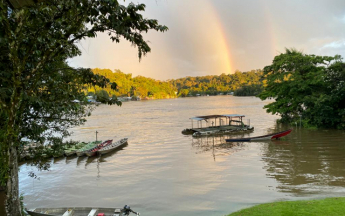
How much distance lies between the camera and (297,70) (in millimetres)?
34156

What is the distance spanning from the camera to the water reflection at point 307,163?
12.9m

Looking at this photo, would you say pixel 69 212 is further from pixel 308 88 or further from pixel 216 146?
pixel 308 88

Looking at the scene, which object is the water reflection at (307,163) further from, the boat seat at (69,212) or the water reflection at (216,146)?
the boat seat at (69,212)

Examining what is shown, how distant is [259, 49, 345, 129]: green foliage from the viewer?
29156 millimetres

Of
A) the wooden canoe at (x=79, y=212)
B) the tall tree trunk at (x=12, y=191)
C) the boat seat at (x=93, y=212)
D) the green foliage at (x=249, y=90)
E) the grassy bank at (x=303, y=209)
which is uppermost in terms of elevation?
the green foliage at (x=249, y=90)

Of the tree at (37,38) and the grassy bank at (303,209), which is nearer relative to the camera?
the tree at (37,38)

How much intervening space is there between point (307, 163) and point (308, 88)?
1806cm

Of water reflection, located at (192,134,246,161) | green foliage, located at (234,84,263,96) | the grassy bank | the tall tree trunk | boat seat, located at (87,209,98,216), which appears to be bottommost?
water reflection, located at (192,134,246,161)

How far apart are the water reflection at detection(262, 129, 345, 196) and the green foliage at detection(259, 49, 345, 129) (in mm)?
3030

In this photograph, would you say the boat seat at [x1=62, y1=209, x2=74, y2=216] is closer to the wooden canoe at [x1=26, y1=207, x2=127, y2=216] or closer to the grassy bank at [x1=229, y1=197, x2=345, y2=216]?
the wooden canoe at [x1=26, y1=207, x2=127, y2=216]

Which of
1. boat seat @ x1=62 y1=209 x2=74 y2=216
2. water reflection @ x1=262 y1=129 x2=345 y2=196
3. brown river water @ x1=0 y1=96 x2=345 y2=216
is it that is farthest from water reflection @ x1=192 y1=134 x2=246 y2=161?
boat seat @ x1=62 y1=209 x2=74 y2=216

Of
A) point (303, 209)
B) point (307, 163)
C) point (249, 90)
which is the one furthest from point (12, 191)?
point (249, 90)

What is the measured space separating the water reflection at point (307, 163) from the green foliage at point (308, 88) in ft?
9.94

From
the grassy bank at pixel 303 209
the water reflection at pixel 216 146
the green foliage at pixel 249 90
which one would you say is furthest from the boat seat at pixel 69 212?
the green foliage at pixel 249 90
